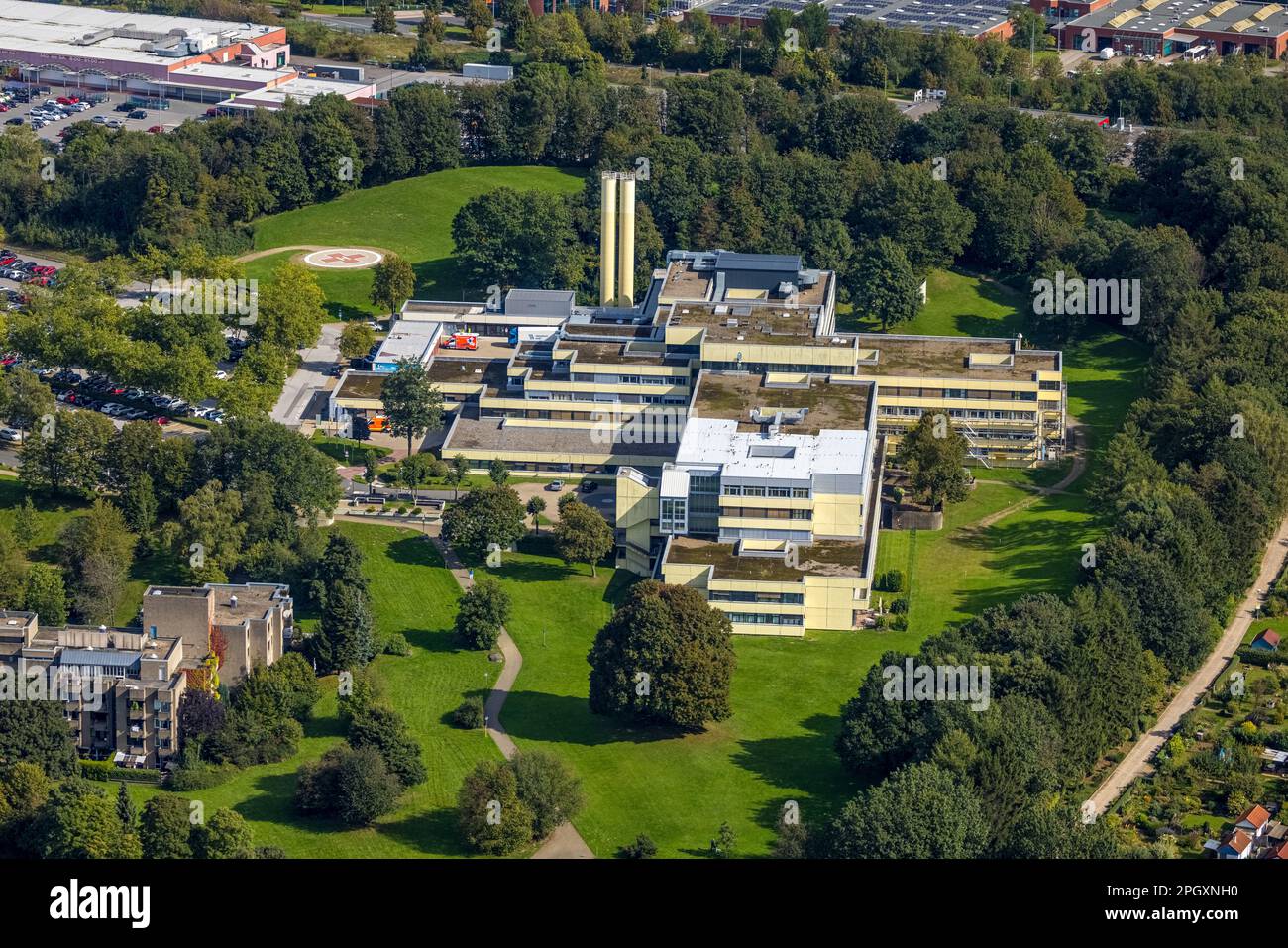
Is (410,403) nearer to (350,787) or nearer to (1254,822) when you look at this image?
(350,787)

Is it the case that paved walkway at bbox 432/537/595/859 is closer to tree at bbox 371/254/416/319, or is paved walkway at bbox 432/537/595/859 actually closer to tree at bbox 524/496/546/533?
tree at bbox 524/496/546/533

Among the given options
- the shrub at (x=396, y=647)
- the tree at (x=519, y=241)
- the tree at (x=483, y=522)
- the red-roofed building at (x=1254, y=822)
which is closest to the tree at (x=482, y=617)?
the shrub at (x=396, y=647)

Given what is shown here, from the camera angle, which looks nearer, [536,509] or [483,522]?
[483,522]

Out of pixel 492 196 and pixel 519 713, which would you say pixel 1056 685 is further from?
pixel 492 196

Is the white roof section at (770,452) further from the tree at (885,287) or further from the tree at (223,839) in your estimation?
the tree at (223,839)

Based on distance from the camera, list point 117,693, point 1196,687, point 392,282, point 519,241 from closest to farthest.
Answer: point 117,693, point 1196,687, point 392,282, point 519,241

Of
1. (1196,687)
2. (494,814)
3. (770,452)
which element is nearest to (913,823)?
(494,814)

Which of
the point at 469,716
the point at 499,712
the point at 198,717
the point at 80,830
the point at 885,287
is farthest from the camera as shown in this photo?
the point at 885,287
